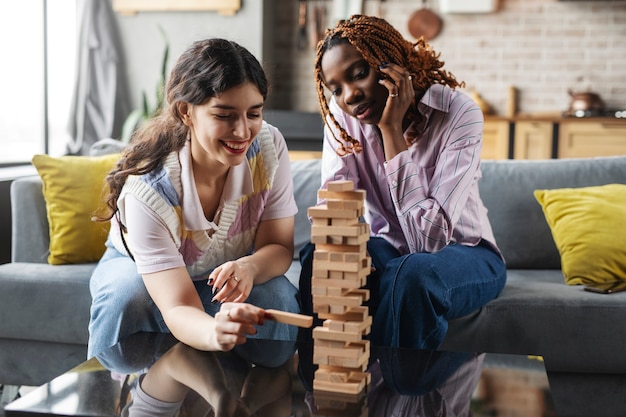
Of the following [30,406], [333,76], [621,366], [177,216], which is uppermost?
[333,76]

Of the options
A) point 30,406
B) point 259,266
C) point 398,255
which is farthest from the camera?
point 398,255

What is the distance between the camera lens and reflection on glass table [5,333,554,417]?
4.04ft

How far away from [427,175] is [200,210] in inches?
25.1

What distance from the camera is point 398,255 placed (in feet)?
6.86

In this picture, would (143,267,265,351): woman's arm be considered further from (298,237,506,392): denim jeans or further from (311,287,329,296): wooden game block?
(298,237,506,392): denim jeans

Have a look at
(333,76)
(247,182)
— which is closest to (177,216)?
(247,182)

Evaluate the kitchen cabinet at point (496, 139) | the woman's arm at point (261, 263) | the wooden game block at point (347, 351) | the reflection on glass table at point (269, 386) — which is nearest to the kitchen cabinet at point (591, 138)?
the kitchen cabinet at point (496, 139)

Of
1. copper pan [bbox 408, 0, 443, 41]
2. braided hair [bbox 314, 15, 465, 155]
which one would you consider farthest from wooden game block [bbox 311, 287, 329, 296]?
copper pan [bbox 408, 0, 443, 41]

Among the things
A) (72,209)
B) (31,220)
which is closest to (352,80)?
(72,209)

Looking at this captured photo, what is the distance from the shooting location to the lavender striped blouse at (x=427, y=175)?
74.3 inches

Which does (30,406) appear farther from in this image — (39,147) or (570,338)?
(39,147)

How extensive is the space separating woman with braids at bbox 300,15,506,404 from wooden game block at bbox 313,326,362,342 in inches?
20.2

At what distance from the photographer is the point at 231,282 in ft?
5.09

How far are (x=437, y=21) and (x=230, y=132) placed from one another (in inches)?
172
